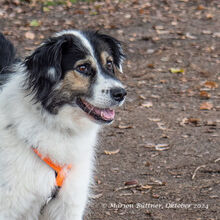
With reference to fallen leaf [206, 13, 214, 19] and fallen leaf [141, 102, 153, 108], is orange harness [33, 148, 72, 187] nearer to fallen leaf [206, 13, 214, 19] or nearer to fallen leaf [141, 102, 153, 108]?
fallen leaf [141, 102, 153, 108]

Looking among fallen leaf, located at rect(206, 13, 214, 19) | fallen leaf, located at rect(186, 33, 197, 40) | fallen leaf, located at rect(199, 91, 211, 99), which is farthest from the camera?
fallen leaf, located at rect(206, 13, 214, 19)

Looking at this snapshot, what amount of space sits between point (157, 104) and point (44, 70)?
3.72 metres

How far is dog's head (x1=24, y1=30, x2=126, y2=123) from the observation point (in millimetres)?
3602

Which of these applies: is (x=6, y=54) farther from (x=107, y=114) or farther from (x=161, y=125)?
(x=161, y=125)

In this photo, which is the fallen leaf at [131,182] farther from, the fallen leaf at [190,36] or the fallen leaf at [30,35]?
the fallen leaf at [190,36]

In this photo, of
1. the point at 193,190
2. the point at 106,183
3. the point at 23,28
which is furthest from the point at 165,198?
the point at 23,28

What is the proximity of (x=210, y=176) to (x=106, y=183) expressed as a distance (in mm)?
1060

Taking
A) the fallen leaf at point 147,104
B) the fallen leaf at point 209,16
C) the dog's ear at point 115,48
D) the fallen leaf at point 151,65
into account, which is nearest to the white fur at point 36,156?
the dog's ear at point 115,48

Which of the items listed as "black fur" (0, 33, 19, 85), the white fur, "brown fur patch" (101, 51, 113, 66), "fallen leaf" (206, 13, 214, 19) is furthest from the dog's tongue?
"fallen leaf" (206, 13, 214, 19)

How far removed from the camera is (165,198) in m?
4.82

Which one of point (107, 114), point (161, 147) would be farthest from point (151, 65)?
point (107, 114)

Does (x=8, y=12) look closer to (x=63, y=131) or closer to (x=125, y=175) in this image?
(x=125, y=175)

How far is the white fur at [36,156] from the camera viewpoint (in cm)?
359

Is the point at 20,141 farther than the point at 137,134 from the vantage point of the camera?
No
